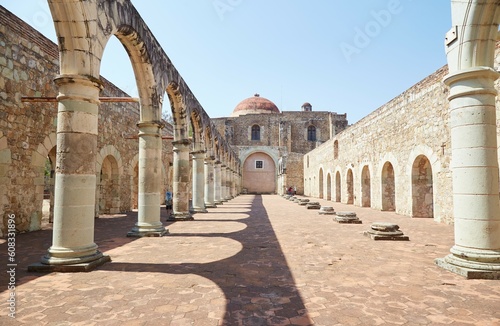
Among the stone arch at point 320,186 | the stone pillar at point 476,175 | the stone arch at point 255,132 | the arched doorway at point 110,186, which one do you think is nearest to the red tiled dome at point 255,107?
the stone arch at point 255,132

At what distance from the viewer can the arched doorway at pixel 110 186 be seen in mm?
11914

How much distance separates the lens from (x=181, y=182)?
9844 mm

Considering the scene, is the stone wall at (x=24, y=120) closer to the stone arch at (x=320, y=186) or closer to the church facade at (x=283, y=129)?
the stone arch at (x=320, y=186)

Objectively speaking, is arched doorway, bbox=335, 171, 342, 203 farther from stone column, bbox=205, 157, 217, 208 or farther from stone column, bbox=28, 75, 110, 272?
stone column, bbox=28, 75, 110, 272

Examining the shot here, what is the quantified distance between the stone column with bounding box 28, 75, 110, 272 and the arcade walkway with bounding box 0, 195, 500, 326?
347 millimetres

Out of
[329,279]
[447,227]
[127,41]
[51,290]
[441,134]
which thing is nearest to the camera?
[51,290]

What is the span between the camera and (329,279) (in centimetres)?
374

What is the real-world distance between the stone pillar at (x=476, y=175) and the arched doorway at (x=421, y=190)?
7327mm

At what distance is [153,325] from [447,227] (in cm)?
834

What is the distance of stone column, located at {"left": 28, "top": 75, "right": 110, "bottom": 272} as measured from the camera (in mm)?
4172

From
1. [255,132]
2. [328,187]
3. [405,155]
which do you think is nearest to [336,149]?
[328,187]

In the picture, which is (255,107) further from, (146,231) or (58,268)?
(58,268)

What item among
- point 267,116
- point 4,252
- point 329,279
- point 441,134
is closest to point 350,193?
point 441,134

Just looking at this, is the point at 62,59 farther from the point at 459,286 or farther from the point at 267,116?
the point at 267,116
